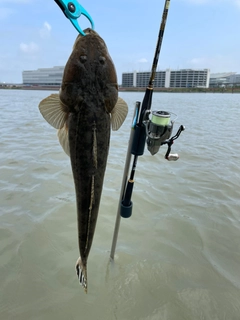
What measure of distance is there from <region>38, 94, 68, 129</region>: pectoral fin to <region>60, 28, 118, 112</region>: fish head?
6cm

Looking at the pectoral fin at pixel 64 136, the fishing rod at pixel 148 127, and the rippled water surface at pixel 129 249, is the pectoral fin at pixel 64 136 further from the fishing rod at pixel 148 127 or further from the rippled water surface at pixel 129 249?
the rippled water surface at pixel 129 249

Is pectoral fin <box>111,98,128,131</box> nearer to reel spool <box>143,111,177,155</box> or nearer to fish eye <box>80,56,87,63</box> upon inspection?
fish eye <box>80,56,87,63</box>

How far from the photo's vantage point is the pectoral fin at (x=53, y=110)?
70.7 inches

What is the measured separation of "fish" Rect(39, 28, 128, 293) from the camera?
5.70 ft

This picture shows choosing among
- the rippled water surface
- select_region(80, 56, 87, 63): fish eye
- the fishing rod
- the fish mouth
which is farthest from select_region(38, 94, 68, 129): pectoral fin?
the rippled water surface

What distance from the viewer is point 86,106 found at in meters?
1.75

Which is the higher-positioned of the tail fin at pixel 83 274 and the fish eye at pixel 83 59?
the fish eye at pixel 83 59

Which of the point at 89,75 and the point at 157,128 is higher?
the point at 89,75

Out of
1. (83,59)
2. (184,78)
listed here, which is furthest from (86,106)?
(184,78)

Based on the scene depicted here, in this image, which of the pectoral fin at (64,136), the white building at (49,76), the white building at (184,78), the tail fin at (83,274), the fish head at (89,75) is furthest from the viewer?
the white building at (184,78)

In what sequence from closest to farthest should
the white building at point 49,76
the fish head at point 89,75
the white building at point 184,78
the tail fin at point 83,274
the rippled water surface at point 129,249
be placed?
the fish head at point 89,75 → the tail fin at point 83,274 → the rippled water surface at point 129,249 → the white building at point 49,76 → the white building at point 184,78

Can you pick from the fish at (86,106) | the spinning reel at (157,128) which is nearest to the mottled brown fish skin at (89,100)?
the fish at (86,106)

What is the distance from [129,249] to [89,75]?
8.84ft

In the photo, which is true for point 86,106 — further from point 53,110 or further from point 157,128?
point 157,128
